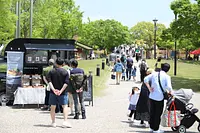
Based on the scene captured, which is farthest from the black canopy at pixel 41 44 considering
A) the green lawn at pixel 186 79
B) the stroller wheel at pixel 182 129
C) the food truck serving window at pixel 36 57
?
the green lawn at pixel 186 79

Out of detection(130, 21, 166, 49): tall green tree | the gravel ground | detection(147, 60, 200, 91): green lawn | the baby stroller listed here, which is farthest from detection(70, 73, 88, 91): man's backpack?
detection(130, 21, 166, 49): tall green tree

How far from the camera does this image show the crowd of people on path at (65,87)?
1003 centimetres

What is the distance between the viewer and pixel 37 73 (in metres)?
15.9

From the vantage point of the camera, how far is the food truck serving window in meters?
15.9

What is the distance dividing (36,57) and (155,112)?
787 centimetres

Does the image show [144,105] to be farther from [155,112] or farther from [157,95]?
[157,95]

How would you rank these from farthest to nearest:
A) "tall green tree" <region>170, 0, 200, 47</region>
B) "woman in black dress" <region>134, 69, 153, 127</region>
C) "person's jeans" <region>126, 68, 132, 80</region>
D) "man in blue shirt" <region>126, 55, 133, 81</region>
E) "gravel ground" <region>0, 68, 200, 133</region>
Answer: "person's jeans" <region>126, 68, 132, 80</region>, "man in blue shirt" <region>126, 55, 133, 81</region>, "tall green tree" <region>170, 0, 200, 47</region>, "woman in black dress" <region>134, 69, 153, 127</region>, "gravel ground" <region>0, 68, 200, 133</region>

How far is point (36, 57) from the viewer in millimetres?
16219

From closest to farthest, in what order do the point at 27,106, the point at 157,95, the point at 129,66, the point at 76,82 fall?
1. the point at 157,95
2. the point at 76,82
3. the point at 27,106
4. the point at 129,66

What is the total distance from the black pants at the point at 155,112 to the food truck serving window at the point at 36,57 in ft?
24.8

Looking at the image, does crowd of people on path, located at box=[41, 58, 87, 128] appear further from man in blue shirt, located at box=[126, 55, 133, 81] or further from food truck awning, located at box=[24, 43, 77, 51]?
man in blue shirt, located at box=[126, 55, 133, 81]

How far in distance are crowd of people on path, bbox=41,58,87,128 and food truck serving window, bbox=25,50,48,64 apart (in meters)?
2.77

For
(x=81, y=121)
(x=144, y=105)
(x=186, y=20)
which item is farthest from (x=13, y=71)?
(x=186, y=20)

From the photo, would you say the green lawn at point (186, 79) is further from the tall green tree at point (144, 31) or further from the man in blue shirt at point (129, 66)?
the tall green tree at point (144, 31)
